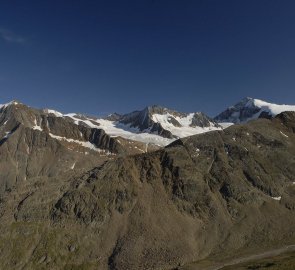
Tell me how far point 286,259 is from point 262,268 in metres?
15.5

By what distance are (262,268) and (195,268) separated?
115ft

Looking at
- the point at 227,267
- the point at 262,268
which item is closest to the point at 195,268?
the point at 227,267

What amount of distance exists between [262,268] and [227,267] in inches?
941

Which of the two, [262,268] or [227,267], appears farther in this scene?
[227,267]

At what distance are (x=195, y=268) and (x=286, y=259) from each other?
129 feet

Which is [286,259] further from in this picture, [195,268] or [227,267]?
[195,268]

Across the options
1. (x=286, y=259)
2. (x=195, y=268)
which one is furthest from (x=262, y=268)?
(x=195, y=268)

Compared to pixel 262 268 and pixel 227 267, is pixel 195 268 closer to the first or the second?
pixel 227 267

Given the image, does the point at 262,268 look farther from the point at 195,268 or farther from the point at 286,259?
the point at 195,268

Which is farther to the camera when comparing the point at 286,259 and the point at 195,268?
the point at 195,268

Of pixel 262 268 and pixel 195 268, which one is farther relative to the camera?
pixel 195 268

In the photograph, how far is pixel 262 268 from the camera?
174 metres

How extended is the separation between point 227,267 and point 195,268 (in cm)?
1401

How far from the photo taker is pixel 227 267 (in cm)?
19525
